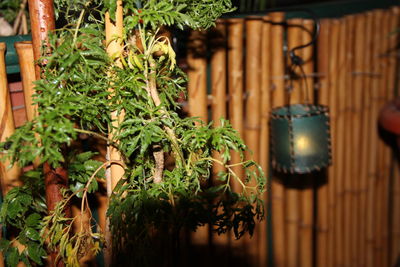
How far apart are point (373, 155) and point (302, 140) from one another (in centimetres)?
129

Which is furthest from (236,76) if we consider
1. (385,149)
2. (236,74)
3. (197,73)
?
(385,149)

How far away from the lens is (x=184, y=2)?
1333mm

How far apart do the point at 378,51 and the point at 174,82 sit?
8.06ft

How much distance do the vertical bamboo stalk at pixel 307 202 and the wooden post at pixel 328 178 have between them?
0.08 meters

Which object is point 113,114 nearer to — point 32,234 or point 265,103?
point 32,234

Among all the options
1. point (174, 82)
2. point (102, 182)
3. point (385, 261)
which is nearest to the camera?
point (174, 82)

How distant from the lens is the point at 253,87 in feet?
8.42

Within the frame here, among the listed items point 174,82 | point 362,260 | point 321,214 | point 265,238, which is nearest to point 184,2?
point 174,82

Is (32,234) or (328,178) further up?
(32,234)

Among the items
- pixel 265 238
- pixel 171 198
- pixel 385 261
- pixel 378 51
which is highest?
pixel 378 51

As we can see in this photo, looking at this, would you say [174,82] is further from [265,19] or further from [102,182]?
[265,19]

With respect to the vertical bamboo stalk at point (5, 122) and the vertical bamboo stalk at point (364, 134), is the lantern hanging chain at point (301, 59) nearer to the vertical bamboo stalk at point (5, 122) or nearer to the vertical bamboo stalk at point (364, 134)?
the vertical bamboo stalk at point (364, 134)

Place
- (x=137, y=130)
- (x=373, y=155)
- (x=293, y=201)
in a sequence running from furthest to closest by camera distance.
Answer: (x=373, y=155) → (x=293, y=201) → (x=137, y=130)

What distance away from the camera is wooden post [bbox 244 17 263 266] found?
2518 mm
